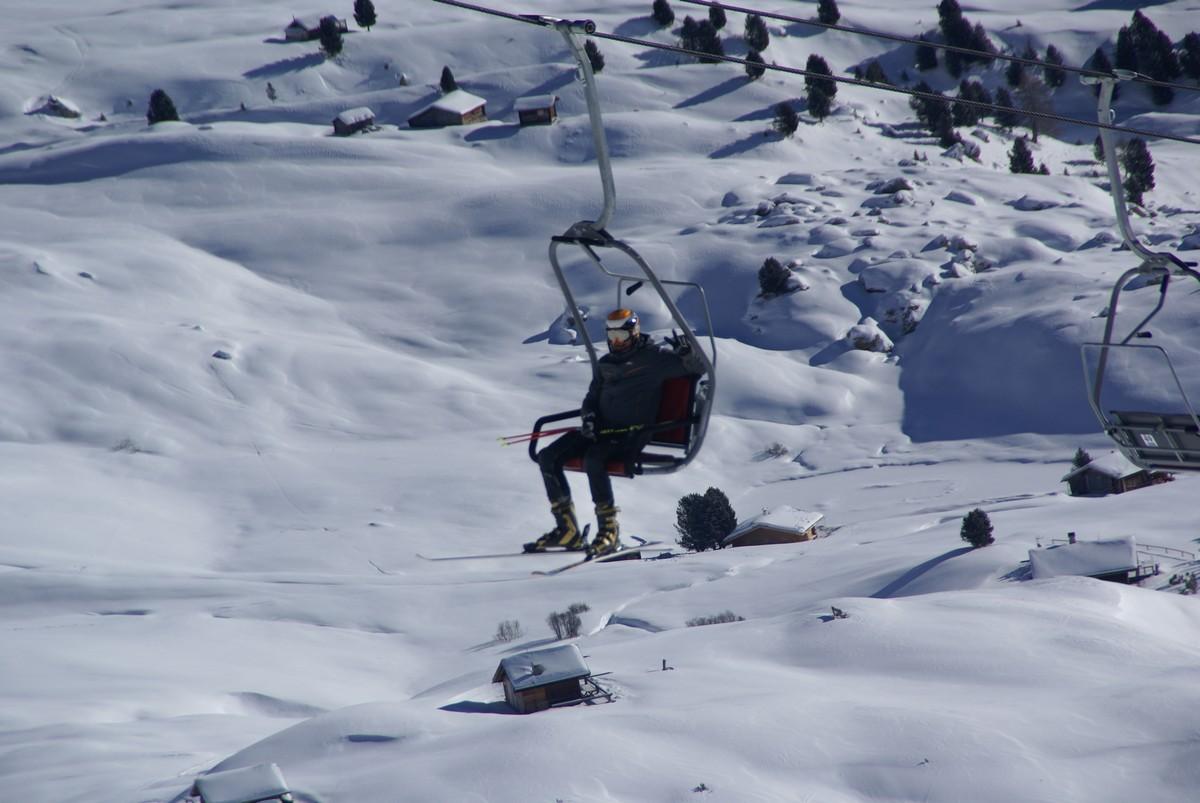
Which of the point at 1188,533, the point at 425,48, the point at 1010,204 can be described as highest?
the point at 425,48

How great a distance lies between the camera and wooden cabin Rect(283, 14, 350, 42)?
9350 cm

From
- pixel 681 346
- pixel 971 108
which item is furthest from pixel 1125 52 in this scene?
pixel 681 346

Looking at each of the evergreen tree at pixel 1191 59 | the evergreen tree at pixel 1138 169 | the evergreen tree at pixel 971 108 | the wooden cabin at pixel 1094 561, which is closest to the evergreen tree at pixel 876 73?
the evergreen tree at pixel 971 108

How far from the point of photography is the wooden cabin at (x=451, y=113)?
82062 millimetres

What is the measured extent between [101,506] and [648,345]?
38.5 metres

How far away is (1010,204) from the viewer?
70188mm

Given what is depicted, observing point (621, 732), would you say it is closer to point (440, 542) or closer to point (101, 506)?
point (440, 542)

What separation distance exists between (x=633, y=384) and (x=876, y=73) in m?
A: 75.4

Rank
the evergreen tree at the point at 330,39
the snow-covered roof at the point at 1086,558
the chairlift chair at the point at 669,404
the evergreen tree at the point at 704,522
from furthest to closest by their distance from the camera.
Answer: the evergreen tree at the point at 330,39
the evergreen tree at the point at 704,522
the snow-covered roof at the point at 1086,558
the chairlift chair at the point at 669,404

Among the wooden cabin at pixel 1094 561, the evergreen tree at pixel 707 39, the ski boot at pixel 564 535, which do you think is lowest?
the wooden cabin at pixel 1094 561

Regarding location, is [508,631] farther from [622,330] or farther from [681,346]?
[681,346]

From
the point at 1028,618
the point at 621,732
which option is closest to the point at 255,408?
the point at 621,732

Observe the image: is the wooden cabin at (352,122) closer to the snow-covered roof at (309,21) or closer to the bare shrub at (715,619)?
the snow-covered roof at (309,21)

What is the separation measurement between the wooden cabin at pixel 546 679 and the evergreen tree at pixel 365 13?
67.8 metres
